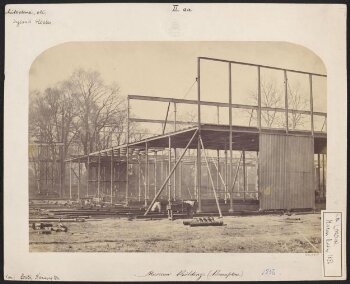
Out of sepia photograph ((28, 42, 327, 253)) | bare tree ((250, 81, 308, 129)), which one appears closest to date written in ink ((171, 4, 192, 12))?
sepia photograph ((28, 42, 327, 253))

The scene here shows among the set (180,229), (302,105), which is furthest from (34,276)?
(302,105)

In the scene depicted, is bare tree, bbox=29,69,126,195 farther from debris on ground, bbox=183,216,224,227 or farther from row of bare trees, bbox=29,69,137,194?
debris on ground, bbox=183,216,224,227

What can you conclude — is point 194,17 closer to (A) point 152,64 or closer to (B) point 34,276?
(A) point 152,64

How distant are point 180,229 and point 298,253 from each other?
9.34ft

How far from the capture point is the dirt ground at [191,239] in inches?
425

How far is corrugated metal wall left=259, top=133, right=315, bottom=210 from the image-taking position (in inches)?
516

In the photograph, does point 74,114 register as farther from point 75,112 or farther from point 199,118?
point 199,118

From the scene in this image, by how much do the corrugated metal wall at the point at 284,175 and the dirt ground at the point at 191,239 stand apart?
3.92 feet

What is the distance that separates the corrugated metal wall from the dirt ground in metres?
1.20

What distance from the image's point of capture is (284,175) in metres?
13.3

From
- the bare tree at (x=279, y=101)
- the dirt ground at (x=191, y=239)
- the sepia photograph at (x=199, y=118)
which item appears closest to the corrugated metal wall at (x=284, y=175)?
the sepia photograph at (x=199, y=118)

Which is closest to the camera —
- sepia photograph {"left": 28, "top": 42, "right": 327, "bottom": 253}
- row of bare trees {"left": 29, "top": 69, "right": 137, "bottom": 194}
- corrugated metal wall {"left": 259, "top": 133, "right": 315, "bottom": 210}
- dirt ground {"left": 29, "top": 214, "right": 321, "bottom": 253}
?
dirt ground {"left": 29, "top": 214, "right": 321, "bottom": 253}

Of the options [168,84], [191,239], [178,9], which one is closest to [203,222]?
[191,239]

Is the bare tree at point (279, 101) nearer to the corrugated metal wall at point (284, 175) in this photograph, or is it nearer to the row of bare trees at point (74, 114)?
the corrugated metal wall at point (284, 175)
